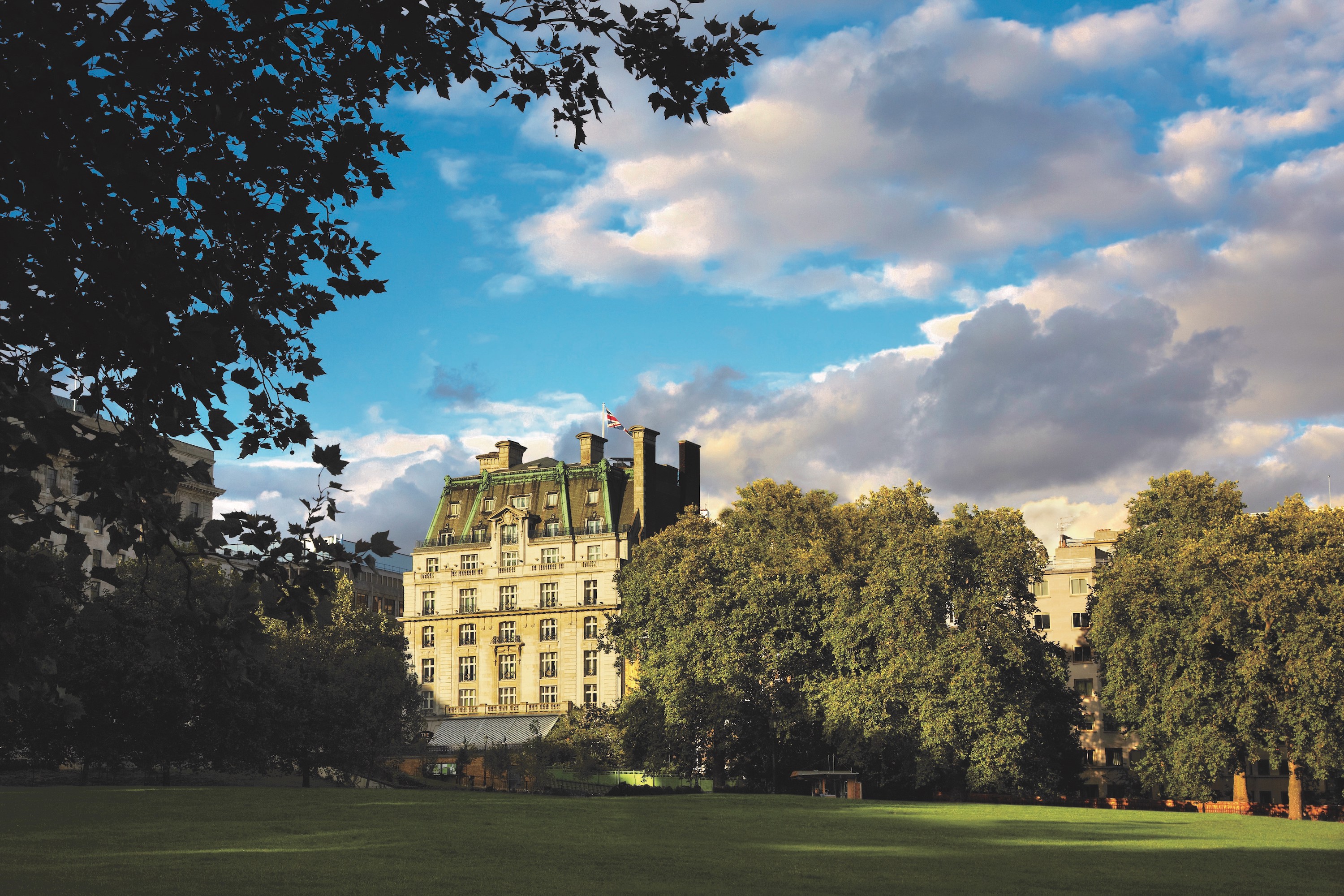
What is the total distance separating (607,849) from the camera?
32094 millimetres

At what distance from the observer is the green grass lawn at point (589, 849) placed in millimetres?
24875

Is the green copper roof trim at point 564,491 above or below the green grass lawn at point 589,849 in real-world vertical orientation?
above

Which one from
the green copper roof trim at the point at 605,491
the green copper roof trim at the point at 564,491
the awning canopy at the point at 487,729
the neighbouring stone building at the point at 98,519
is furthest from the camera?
the green copper roof trim at the point at 564,491

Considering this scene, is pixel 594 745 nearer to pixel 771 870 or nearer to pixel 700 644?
pixel 700 644

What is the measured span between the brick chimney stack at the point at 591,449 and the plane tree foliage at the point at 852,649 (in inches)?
1654

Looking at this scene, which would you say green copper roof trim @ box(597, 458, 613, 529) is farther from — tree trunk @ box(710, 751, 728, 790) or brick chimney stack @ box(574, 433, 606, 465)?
tree trunk @ box(710, 751, 728, 790)

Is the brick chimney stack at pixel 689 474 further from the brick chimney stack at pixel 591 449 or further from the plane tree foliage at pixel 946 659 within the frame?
the plane tree foliage at pixel 946 659

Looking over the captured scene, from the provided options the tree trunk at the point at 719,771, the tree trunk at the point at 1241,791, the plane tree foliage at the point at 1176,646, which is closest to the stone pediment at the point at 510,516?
the tree trunk at the point at 719,771

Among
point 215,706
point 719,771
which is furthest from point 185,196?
point 719,771

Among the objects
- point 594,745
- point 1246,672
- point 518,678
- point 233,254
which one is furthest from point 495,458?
point 233,254

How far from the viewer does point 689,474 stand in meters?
124

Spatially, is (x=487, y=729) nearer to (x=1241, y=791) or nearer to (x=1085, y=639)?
(x=1085, y=639)

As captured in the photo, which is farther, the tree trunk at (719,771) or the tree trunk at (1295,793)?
the tree trunk at (719,771)

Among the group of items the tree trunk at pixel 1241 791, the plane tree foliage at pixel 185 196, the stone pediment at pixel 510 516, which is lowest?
the tree trunk at pixel 1241 791
